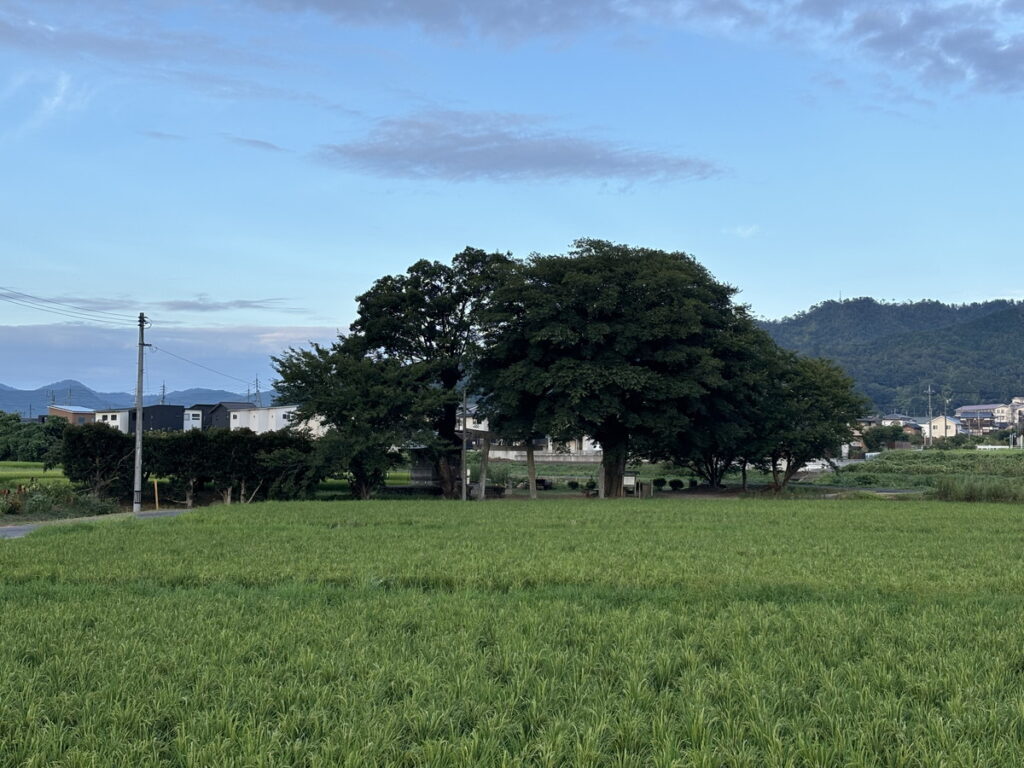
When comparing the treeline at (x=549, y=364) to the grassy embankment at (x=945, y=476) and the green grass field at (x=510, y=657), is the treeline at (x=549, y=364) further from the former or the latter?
the green grass field at (x=510, y=657)

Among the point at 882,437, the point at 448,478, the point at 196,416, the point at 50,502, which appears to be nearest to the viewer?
the point at 50,502

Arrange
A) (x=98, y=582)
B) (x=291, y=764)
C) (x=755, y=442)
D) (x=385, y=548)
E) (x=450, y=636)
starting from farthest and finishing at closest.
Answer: (x=755, y=442), (x=385, y=548), (x=98, y=582), (x=450, y=636), (x=291, y=764)

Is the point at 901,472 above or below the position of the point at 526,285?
below

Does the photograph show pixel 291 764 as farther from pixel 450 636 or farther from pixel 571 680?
pixel 450 636

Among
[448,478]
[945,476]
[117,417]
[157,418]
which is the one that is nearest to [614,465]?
[448,478]

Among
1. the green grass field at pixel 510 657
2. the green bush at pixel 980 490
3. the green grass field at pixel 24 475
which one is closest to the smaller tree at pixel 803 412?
the green bush at pixel 980 490


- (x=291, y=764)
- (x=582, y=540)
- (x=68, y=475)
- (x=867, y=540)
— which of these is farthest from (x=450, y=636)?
(x=68, y=475)

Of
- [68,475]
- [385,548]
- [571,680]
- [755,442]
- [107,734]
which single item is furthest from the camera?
[755,442]

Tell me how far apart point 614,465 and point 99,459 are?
2334cm

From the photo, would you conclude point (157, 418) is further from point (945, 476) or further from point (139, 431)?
point (945, 476)

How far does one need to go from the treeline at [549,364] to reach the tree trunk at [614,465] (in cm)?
8

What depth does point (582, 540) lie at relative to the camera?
18.2m

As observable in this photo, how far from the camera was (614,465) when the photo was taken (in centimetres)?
3909

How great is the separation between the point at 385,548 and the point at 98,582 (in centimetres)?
557
